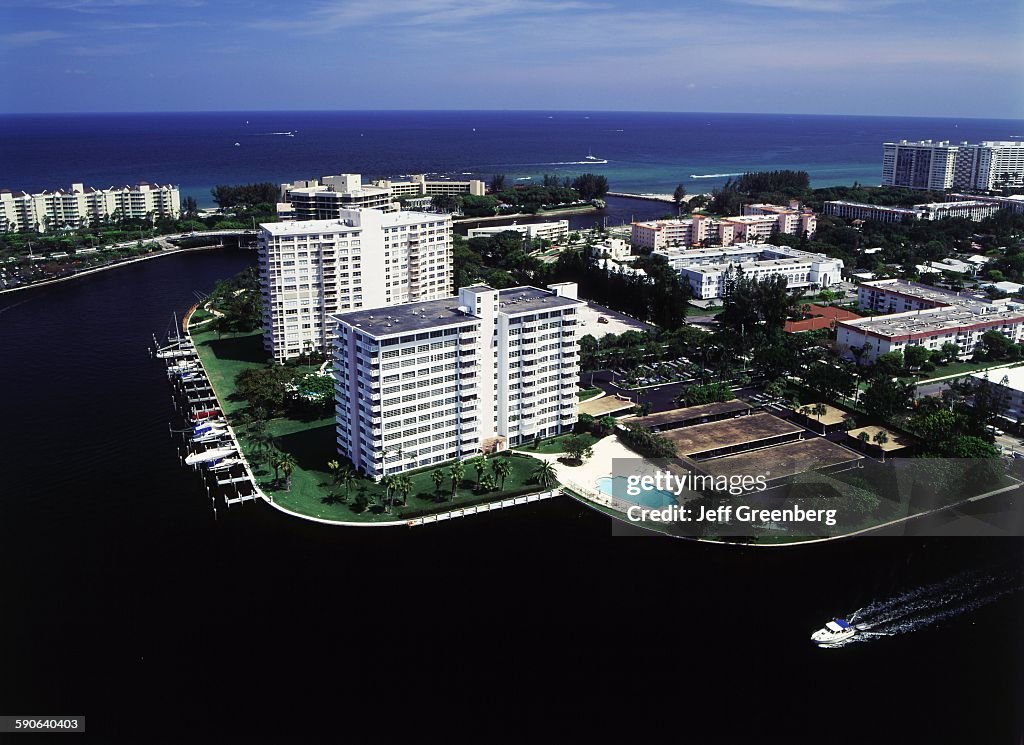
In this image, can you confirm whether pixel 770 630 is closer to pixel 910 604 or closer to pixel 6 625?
pixel 910 604

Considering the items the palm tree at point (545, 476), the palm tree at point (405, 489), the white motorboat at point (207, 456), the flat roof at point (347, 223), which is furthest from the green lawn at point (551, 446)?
the flat roof at point (347, 223)

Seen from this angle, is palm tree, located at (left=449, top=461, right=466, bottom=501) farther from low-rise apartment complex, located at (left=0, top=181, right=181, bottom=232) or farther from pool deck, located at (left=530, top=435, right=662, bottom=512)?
low-rise apartment complex, located at (left=0, top=181, right=181, bottom=232)

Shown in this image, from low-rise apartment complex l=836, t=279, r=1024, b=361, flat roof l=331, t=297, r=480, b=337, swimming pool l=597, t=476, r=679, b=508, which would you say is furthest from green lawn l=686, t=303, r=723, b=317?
swimming pool l=597, t=476, r=679, b=508

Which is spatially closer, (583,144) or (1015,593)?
(1015,593)

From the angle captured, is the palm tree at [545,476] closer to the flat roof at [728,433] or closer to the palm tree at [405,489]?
the palm tree at [405,489]

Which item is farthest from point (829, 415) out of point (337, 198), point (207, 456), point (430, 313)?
point (337, 198)

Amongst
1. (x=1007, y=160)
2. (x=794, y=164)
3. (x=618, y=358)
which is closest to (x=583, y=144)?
(x=794, y=164)

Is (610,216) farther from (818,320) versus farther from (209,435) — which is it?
(209,435)
